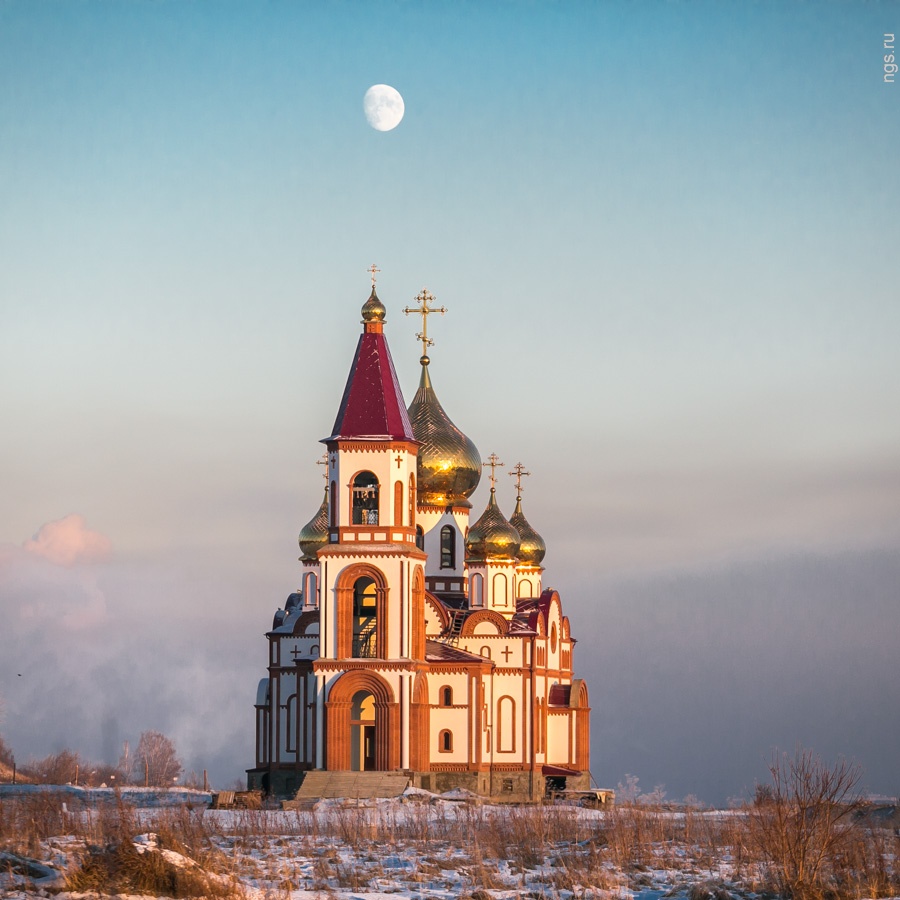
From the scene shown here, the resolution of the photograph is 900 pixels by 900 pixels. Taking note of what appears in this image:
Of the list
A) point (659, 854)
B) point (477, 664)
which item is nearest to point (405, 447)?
point (477, 664)

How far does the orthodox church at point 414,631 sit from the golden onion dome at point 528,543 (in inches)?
2.3

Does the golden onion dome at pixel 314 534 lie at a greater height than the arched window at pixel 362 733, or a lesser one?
greater

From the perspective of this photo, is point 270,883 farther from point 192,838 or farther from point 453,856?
point 453,856

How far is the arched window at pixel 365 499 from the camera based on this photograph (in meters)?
44.0

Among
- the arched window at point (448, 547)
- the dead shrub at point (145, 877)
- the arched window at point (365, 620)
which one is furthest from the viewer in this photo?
the arched window at point (448, 547)

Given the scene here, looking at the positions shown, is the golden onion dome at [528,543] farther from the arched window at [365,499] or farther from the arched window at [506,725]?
the arched window at [365,499]

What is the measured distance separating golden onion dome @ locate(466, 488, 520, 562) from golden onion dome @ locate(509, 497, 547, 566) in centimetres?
361

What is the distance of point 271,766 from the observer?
Result: 50062 mm

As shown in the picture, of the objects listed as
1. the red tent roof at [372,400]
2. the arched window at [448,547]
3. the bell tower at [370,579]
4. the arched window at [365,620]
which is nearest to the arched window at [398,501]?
the bell tower at [370,579]

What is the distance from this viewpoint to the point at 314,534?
173 ft

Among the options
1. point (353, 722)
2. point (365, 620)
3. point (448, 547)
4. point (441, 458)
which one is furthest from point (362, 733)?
point (441, 458)

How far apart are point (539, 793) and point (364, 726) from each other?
7511mm

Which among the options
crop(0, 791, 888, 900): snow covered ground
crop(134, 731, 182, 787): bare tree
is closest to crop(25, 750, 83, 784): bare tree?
crop(134, 731, 182, 787): bare tree

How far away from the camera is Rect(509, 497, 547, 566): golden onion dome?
187ft
